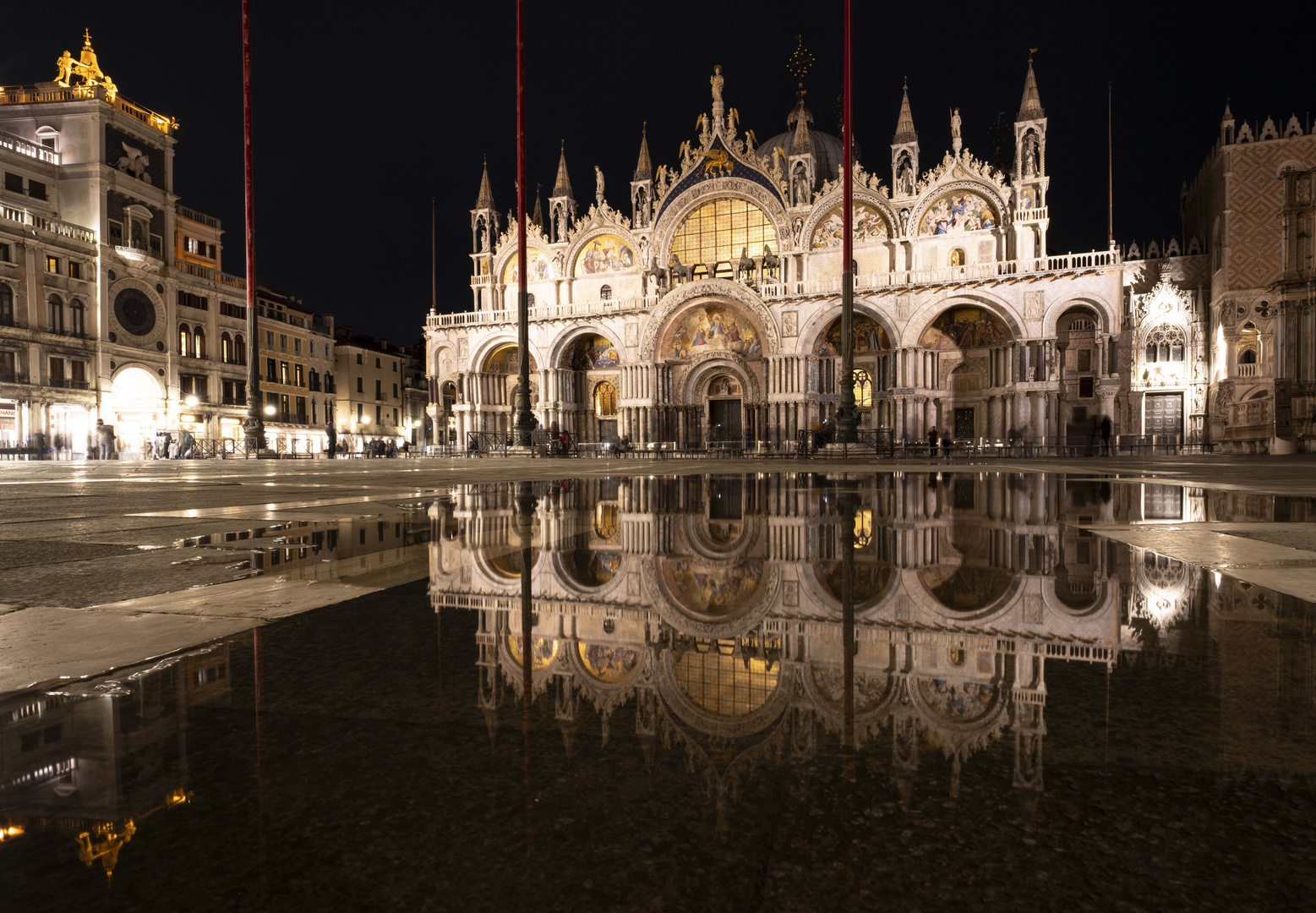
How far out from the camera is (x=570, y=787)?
848 mm

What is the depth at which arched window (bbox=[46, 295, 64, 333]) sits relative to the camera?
108 ft

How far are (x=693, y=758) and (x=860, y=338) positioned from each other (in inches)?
1219

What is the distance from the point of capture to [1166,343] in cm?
2828

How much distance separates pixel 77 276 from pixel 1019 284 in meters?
42.1

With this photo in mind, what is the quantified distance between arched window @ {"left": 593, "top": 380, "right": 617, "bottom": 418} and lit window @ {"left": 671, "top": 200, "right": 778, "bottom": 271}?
276 inches

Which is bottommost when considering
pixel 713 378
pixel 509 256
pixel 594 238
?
pixel 713 378

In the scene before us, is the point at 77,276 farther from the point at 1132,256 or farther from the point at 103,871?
the point at 1132,256

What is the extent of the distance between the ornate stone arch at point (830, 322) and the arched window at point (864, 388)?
1963mm

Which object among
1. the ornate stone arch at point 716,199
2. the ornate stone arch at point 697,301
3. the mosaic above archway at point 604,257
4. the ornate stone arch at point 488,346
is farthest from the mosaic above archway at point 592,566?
the ornate stone arch at point 488,346

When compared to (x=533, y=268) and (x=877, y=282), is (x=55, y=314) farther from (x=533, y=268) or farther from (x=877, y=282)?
(x=877, y=282)

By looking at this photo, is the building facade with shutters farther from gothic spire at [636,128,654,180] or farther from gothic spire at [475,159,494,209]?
gothic spire at [636,128,654,180]

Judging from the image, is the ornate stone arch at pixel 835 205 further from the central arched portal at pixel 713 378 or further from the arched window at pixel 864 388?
the arched window at pixel 864 388

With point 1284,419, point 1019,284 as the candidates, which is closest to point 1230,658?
point 1284,419

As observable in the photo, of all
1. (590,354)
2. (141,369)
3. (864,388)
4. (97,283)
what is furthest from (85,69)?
(864,388)
